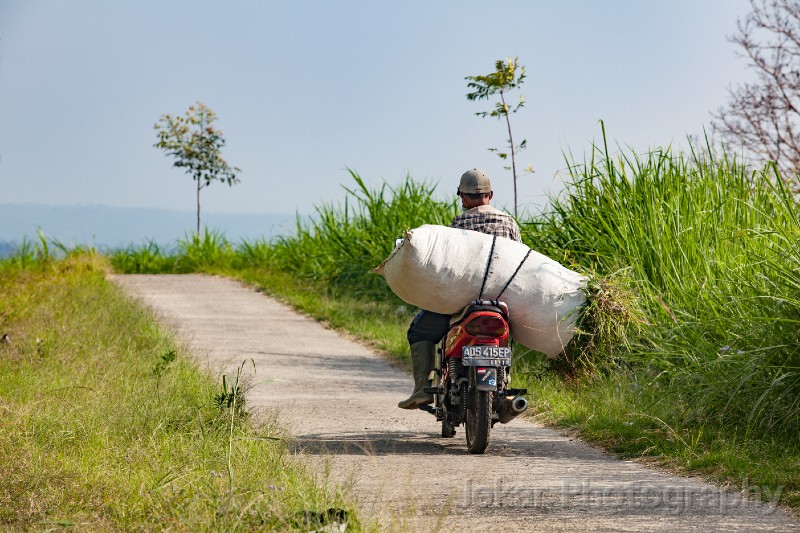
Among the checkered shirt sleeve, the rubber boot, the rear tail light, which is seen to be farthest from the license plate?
the checkered shirt sleeve

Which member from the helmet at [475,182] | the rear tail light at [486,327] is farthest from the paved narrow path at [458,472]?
the helmet at [475,182]

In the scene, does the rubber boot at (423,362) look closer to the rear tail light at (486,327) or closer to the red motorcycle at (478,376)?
the red motorcycle at (478,376)

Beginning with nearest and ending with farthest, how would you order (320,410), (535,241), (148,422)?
1. (148,422)
2. (320,410)
3. (535,241)

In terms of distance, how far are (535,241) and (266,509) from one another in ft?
23.2

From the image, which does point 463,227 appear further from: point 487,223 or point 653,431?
point 653,431

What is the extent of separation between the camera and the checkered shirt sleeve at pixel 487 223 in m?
7.35

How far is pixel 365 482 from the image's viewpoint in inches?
234

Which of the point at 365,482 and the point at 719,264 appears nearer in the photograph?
the point at 365,482

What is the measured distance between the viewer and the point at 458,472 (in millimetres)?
6258

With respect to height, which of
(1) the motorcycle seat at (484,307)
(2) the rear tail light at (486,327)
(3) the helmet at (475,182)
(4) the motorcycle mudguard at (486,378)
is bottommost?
(4) the motorcycle mudguard at (486,378)

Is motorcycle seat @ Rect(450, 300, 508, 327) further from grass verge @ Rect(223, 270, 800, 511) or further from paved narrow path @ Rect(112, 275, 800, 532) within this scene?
grass verge @ Rect(223, 270, 800, 511)

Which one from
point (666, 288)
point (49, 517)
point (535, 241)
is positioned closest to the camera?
point (49, 517)

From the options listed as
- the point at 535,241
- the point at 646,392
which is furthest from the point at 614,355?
the point at 535,241

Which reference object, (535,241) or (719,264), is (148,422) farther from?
(535,241)
